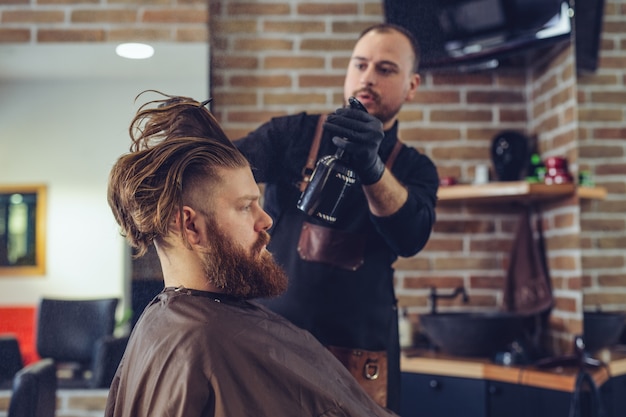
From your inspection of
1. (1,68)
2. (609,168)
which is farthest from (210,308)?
(609,168)

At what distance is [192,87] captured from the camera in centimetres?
203

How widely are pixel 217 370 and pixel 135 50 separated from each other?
1.53 metres

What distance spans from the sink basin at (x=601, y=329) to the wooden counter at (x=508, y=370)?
0.06 m

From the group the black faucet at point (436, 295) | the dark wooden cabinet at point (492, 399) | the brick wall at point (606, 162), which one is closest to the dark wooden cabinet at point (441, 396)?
the dark wooden cabinet at point (492, 399)

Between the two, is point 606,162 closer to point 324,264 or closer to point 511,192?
point 511,192

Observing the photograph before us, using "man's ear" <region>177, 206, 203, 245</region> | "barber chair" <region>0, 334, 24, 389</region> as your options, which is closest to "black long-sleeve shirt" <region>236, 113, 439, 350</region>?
"man's ear" <region>177, 206, 203, 245</region>

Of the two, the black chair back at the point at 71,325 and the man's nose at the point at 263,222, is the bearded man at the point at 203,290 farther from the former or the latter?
the black chair back at the point at 71,325

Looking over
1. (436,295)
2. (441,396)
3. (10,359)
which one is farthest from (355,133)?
(436,295)

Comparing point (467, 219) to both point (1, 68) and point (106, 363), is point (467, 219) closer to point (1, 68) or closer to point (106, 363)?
point (106, 363)

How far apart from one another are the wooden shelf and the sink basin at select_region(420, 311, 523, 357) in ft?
1.60

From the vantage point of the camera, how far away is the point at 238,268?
129cm

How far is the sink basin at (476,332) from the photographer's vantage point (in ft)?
8.39

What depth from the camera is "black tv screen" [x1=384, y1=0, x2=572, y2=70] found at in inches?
104

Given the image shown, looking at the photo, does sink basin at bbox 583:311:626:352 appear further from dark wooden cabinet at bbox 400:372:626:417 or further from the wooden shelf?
the wooden shelf
